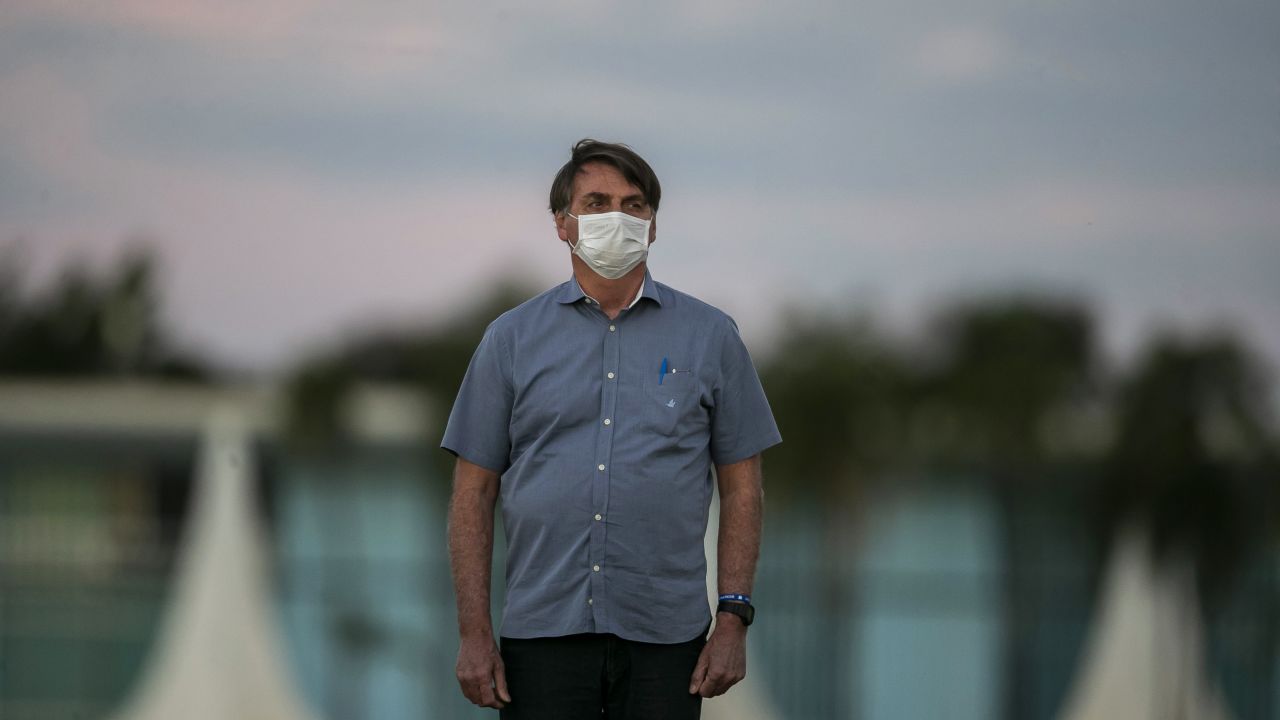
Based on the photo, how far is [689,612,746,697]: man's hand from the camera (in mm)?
2094

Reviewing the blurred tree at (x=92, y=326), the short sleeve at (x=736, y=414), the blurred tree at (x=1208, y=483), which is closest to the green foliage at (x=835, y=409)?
the blurred tree at (x=1208, y=483)

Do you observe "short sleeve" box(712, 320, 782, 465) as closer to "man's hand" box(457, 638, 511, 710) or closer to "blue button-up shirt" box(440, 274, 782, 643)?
"blue button-up shirt" box(440, 274, 782, 643)

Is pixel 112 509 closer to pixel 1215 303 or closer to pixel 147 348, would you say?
pixel 147 348

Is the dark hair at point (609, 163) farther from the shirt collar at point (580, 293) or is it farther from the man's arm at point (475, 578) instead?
the man's arm at point (475, 578)

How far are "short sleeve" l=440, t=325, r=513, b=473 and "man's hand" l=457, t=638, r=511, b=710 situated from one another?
26 cm

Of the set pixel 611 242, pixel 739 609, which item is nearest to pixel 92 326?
pixel 611 242

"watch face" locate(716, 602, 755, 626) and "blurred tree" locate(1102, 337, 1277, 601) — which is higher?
"blurred tree" locate(1102, 337, 1277, 601)

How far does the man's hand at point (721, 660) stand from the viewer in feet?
6.87

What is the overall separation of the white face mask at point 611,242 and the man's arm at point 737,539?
0.34 meters

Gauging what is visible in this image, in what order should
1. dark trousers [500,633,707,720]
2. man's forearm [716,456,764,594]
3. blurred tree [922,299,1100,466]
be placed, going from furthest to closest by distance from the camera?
blurred tree [922,299,1100,466] < man's forearm [716,456,764,594] < dark trousers [500,633,707,720]

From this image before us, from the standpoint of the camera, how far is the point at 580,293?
2.21m

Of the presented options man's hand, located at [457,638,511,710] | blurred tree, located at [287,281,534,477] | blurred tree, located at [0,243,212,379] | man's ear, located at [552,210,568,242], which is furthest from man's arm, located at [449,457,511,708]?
blurred tree, located at [0,243,212,379]

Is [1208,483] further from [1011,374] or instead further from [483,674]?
[483,674]

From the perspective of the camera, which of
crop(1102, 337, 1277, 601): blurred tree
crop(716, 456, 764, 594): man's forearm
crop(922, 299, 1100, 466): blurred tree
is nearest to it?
crop(716, 456, 764, 594): man's forearm
